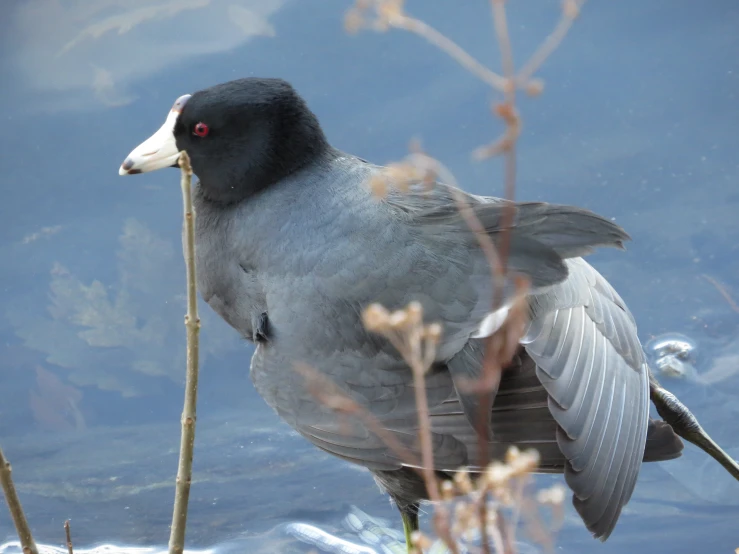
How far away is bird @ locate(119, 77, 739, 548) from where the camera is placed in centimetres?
102

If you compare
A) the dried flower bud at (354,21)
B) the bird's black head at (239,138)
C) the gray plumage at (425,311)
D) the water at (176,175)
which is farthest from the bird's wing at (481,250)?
the water at (176,175)

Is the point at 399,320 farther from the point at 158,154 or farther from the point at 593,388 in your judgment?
the point at 158,154

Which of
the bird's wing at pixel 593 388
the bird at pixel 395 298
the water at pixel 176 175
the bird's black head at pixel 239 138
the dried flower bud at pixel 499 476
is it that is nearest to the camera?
the dried flower bud at pixel 499 476

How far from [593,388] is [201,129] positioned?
0.59m

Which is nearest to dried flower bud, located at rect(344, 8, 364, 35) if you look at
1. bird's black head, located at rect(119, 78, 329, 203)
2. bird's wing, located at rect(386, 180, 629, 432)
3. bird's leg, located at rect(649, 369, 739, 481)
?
bird's wing, located at rect(386, 180, 629, 432)

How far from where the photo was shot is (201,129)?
1.24 metres

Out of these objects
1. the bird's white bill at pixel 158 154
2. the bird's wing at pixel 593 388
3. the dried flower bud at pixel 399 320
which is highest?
the bird's white bill at pixel 158 154

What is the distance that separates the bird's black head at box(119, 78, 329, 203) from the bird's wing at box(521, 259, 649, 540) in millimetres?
389

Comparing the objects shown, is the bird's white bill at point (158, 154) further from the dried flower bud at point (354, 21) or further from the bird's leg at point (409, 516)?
the dried flower bud at point (354, 21)

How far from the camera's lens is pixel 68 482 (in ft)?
5.48

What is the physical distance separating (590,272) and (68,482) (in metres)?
0.97

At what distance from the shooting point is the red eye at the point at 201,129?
1237mm

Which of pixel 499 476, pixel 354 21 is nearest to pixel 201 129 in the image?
pixel 354 21

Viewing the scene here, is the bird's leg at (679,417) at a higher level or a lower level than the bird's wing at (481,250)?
lower
